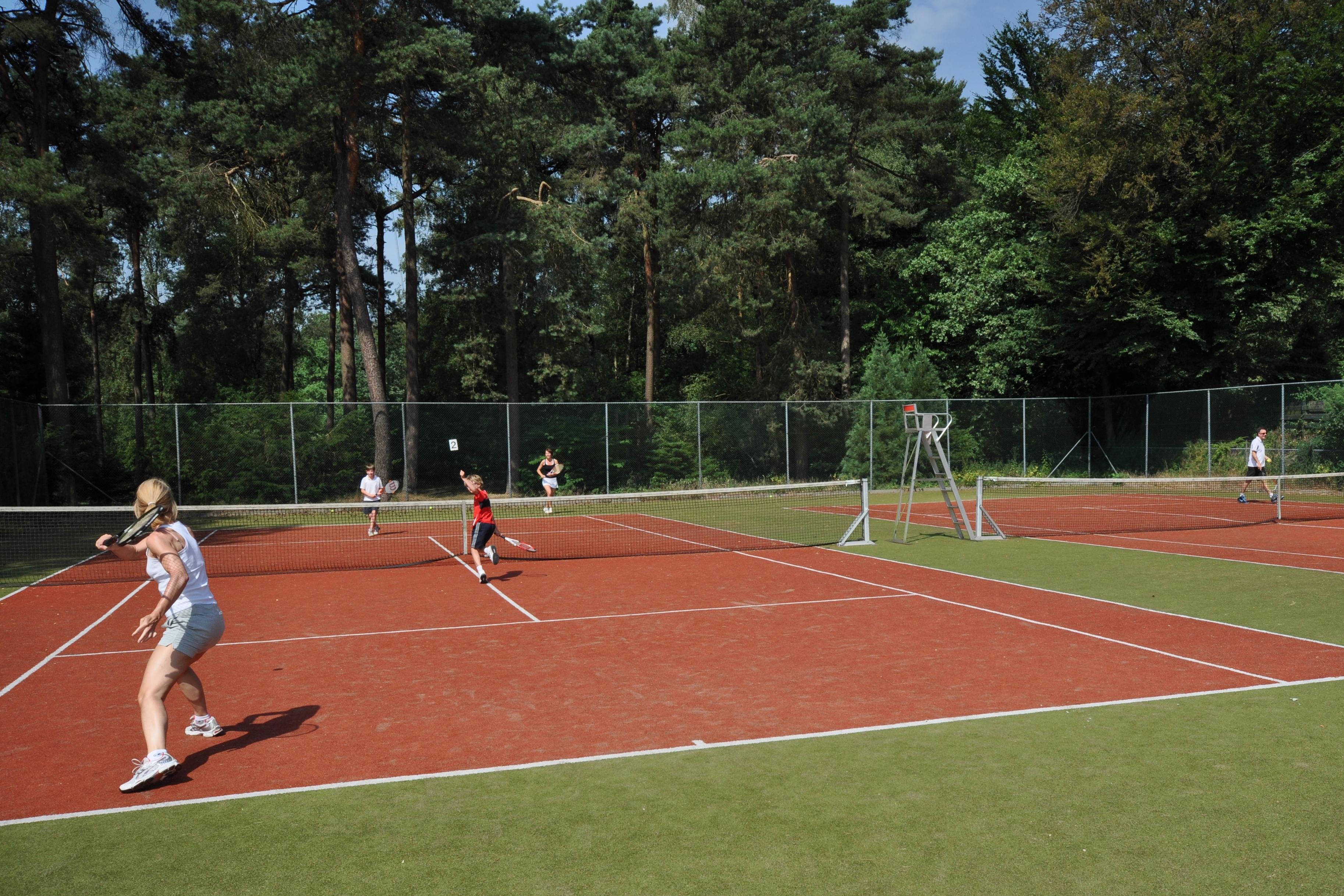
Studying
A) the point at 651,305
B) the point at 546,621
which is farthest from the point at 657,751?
the point at 651,305

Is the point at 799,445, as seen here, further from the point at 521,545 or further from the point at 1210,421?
the point at 521,545

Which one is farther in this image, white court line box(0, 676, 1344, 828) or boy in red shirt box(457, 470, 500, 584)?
boy in red shirt box(457, 470, 500, 584)

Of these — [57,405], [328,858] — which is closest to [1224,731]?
[328,858]

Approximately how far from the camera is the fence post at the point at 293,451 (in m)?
24.5

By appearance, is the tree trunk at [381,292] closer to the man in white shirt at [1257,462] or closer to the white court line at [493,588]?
the white court line at [493,588]

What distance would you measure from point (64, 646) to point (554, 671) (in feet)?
16.5

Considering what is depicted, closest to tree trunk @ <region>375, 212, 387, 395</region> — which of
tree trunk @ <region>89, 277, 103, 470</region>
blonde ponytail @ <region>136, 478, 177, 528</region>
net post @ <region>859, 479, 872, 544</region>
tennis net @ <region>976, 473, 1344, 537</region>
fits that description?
tree trunk @ <region>89, 277, 103, 470</region>

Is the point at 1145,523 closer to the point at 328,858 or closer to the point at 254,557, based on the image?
the point at 254,557

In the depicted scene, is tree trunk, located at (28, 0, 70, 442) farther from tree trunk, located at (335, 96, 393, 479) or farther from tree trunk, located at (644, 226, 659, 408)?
tree trunk, located at (644, 226, 659, 408)

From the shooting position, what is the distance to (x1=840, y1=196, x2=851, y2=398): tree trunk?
36375 millimetres

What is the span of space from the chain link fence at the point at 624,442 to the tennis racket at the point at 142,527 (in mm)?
19178

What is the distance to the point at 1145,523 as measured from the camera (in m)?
19.2

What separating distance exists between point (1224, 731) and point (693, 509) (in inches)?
756

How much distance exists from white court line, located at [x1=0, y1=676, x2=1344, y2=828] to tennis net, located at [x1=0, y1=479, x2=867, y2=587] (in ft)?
22.7
